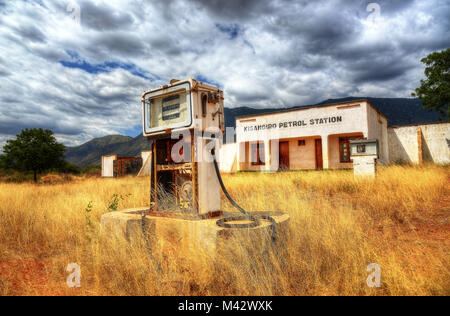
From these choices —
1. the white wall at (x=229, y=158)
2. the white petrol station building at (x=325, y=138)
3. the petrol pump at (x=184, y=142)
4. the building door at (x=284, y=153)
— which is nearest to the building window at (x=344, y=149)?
the white petrol station building at (x=325, y=138)

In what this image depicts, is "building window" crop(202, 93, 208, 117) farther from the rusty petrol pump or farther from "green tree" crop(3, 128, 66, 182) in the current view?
"green tree" crop(3, 128, 66, 182)

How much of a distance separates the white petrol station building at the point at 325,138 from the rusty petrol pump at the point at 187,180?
14308mm

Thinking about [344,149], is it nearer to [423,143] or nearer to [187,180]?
[423,143]

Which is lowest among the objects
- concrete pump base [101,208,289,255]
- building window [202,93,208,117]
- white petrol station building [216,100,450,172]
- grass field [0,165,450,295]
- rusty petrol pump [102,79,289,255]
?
grass field [0,165,450,295]

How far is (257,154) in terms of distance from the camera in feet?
69.1

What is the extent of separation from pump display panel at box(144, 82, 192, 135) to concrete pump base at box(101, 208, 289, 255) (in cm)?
123

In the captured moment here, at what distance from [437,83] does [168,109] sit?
32731mm

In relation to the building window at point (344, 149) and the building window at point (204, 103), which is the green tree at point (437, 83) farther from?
the building window at point (204, 103)

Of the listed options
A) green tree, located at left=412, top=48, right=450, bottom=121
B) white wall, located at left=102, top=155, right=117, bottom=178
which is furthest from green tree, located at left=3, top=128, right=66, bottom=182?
green tree, located at left=412, top=48, right=450, bottom=121

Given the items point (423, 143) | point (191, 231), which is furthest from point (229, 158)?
point (191, 231)

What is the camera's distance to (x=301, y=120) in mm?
18438

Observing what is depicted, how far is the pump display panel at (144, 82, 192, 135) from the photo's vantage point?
11.5 ft

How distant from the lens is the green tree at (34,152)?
24.0 meters
